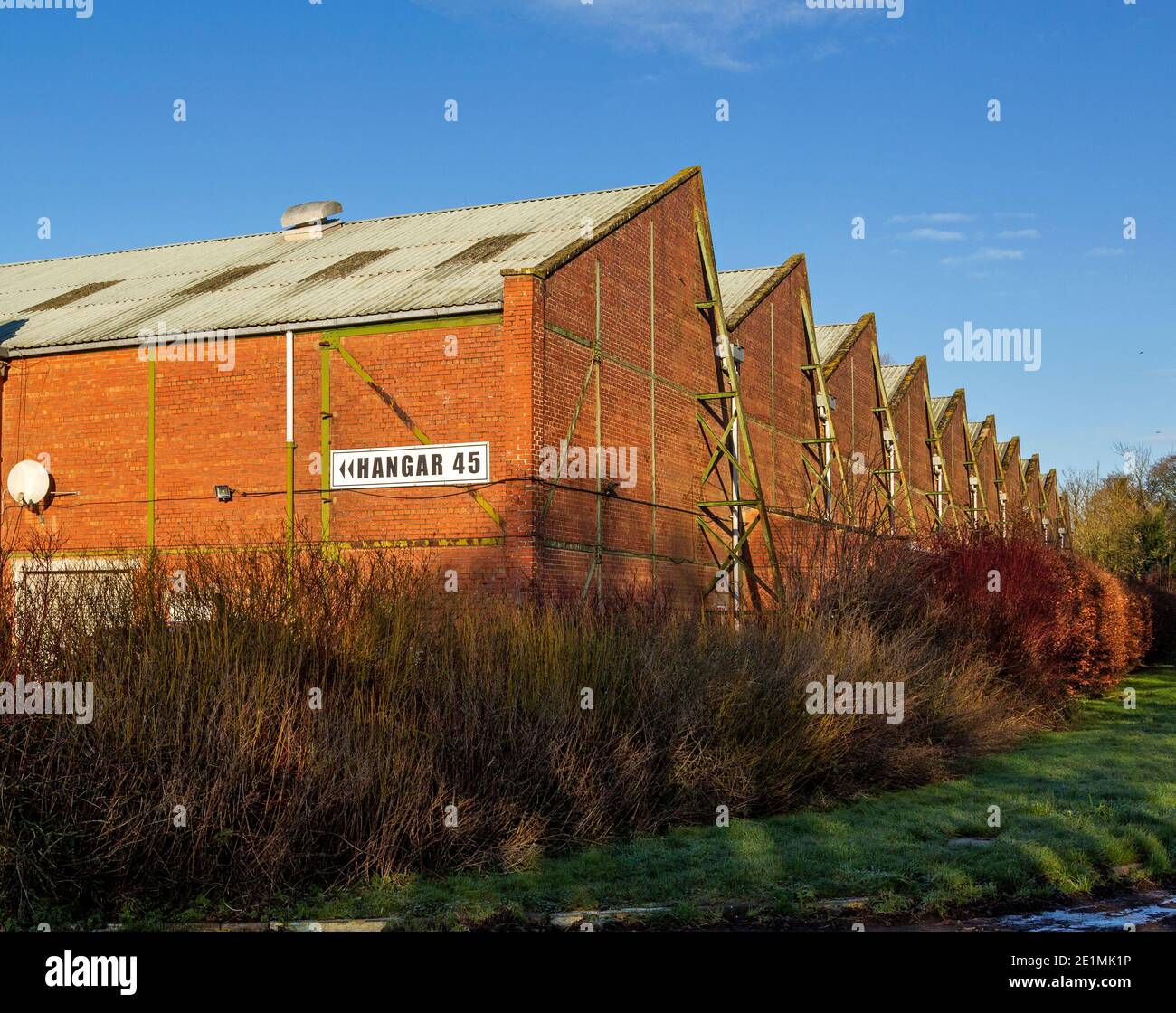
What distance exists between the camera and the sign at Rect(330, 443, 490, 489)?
64.7 feet

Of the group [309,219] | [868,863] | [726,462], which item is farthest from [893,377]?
[868,863]

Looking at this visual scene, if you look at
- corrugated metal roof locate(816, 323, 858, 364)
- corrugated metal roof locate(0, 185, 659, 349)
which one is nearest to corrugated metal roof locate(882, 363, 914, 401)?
corrugated metal roof locate(816, 323, 858, 364)

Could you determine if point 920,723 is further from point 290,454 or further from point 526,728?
point 290,454

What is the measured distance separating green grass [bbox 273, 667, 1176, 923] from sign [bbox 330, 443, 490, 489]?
29.4 feet

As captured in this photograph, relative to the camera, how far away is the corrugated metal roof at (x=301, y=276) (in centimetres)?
2162

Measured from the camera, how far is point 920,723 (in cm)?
1511

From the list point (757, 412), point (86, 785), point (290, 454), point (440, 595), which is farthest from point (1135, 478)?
point (86, 785)

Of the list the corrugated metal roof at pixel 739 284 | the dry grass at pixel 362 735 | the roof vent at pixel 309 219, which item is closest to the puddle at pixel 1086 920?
the dry grass at pixel 362 735

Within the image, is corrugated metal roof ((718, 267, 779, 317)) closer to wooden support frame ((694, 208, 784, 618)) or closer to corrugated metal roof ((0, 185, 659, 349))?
wooden support frame ((694, 208, 784, 618))

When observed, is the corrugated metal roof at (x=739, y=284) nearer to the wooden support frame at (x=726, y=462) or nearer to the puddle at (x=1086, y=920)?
the wooden support frame at (x=726, y=462)

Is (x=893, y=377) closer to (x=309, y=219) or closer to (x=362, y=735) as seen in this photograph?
(x=309, y=219)

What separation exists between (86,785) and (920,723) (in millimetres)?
10053

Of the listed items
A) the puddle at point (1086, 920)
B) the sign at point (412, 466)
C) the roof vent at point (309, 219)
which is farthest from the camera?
the roof vent at point (309, 219)

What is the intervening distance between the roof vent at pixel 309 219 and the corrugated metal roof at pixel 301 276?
293mm
